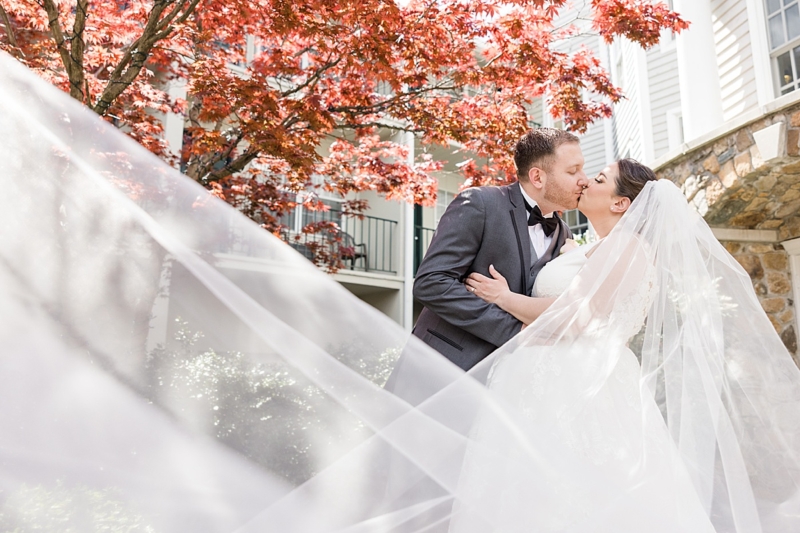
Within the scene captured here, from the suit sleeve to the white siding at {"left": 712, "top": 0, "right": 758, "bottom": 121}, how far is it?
23.2 ft

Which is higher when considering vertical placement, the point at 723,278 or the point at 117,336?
the point at 723,278

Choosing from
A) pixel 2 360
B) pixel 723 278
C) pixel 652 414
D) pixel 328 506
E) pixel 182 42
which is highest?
pixel 182 42

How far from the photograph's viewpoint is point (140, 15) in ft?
17.5

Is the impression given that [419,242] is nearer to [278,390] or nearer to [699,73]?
[699,73]

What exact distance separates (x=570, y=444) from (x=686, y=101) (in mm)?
6880

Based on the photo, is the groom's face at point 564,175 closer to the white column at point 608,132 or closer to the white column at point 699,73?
the white column at point 699,73

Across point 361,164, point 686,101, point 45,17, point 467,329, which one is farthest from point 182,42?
point 686,101

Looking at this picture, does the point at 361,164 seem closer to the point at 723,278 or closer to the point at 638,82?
the point at 723,278

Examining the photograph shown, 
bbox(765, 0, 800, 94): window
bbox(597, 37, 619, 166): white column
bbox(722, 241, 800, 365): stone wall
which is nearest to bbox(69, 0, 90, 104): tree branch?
bbox(722, 241, 800, 365): stone wall

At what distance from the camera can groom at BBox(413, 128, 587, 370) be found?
8.31 feet

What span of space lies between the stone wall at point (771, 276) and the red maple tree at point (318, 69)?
2.47 m

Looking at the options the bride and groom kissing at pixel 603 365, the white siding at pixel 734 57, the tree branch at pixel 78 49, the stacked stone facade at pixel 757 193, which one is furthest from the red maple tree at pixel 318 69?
the white siding at pixel 734 57

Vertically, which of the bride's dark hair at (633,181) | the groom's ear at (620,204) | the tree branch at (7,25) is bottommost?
the groom's ear at (620,204)

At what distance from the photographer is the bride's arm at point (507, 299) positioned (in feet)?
8.39
